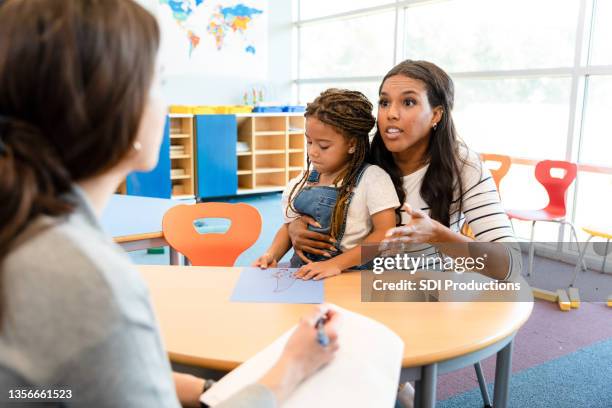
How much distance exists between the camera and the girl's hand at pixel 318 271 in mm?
1661

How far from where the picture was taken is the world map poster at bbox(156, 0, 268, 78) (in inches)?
270

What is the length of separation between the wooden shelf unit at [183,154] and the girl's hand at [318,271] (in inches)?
192

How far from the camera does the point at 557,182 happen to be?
3.88 m

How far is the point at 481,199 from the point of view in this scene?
1.75 m

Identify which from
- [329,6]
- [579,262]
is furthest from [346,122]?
[329,6]

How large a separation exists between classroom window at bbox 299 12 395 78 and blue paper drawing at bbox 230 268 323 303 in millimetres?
5193

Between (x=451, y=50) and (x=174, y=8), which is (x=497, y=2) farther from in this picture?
(x=174, y=8)

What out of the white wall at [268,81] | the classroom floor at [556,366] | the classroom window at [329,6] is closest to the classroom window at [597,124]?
the classroom floor at [556,366]

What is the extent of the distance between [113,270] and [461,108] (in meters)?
5.25

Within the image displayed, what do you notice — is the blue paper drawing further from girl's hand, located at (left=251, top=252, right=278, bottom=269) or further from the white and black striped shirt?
the white and black striped shirt

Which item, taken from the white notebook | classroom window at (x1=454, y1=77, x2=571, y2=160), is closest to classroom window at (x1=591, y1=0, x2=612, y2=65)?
classroom window at (x1=454, y1=77, x2=571, y2=160)

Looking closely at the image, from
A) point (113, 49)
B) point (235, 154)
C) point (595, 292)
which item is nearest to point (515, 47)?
point (595, 292)

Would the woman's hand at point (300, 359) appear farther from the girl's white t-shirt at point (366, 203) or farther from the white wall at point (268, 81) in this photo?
the white wall at point (268, 81)

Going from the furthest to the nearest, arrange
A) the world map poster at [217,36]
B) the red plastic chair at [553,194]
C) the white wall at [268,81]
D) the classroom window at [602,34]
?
1. the white wall at [268,81]
2. the world map poster at [217,36]
3. the classroom window at [602,34]
4. the red plastic chair at [553,194]
